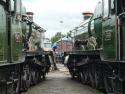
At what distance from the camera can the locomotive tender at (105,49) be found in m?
13.3

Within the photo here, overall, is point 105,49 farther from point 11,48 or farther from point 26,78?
point 26,78

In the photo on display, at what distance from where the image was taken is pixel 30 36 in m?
21.9

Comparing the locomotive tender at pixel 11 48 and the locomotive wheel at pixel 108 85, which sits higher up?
the locomotive tender at pixel 11 48

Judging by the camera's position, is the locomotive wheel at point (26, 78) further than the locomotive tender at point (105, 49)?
Yes

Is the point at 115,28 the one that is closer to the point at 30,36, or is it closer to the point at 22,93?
the point at 22,93

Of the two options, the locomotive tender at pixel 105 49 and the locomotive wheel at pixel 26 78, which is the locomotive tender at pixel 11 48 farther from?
the locomotive tender at pixel 105 49

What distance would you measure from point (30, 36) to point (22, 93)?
13.8 ft

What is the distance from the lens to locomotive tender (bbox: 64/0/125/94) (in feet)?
43.6

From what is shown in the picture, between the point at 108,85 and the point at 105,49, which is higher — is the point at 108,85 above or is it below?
below

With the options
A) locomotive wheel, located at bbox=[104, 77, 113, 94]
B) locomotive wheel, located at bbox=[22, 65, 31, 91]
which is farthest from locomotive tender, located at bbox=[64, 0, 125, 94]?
locomotive wheel, located at bbox=[22, 65, 31, 91]

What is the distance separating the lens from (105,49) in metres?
15.0

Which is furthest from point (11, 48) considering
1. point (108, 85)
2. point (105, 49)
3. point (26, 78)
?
point (26, 78)

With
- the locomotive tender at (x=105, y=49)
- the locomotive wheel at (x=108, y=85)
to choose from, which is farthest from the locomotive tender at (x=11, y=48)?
the locomotive wheel at (x=108, y=85)

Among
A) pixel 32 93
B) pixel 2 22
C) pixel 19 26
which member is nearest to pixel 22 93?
pixel 32 93
